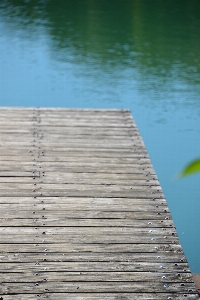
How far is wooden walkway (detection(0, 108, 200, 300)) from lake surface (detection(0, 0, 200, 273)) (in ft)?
2.21

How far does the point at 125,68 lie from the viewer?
7008 millimetres

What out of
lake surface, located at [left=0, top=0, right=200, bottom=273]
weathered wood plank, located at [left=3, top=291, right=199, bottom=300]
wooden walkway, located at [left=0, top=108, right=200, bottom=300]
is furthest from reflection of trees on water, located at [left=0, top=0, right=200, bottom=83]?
weathered wood plank, located at [left=3, top=291, right=199, bottom=300]

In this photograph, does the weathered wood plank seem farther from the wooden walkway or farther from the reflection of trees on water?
the reflection of trees on water

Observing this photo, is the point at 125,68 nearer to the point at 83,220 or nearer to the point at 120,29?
the point at 120,29

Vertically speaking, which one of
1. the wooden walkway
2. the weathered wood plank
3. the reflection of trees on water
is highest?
the weathered wood plank

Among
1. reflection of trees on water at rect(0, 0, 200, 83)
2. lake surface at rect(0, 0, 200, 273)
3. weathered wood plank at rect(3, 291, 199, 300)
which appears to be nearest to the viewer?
weathered wood plank at rect(3, 291, 199, 300)

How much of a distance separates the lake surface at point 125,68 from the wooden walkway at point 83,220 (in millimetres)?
674

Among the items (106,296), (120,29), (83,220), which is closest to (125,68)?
(120,29)

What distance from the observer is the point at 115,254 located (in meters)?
2.44

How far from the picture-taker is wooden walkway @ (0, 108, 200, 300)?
7.36 feet

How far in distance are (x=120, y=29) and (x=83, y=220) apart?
6575mm

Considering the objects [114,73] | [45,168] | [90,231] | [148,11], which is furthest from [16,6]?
[90,231]

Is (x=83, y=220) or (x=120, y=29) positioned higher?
(x=83, y=220)

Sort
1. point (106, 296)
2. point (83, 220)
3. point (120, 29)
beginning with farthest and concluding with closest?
point (120, 29), point (83, 220), point (106, 296)
